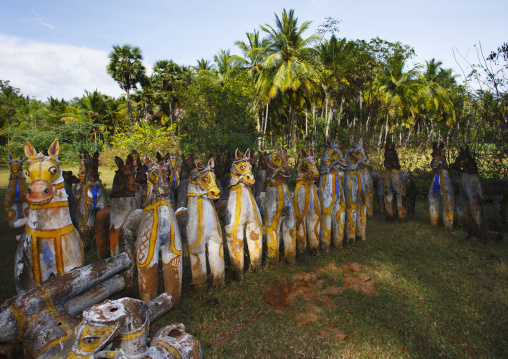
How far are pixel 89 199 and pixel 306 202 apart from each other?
4303 millimetres

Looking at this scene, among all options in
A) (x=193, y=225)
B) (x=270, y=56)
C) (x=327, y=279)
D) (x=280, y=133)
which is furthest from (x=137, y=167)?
(x=280, y=133)

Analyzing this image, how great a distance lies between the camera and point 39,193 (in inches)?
131

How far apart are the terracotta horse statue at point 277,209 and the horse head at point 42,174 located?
318 cm

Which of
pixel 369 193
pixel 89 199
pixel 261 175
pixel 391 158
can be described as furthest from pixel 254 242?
pixel 391 158

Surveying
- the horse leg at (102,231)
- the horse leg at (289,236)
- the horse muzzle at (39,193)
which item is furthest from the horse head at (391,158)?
the horse muzzle at (39,193)

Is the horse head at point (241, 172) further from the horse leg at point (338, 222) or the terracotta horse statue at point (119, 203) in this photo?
the horse leg at point (338, 222)

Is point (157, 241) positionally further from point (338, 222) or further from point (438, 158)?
point (438, 158)

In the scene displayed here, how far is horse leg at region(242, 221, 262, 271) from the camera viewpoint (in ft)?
16.5

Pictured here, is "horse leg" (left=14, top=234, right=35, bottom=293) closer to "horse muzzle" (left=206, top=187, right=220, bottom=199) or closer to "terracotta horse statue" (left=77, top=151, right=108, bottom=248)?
"horse muzzle" (left=206, top=187, right=220, bottom=199)

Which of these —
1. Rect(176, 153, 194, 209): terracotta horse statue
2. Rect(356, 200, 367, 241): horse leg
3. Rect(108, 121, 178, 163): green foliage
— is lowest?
Rect(356, 200, 367, 241): horse leg

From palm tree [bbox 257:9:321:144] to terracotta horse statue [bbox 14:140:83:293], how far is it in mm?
21898

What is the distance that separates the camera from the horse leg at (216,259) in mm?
4457

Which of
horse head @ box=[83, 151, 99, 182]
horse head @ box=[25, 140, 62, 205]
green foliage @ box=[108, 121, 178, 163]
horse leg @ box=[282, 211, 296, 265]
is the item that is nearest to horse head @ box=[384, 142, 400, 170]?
horse leg @ box=[282, 211, 296, 265]

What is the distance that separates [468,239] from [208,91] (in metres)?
10.5
